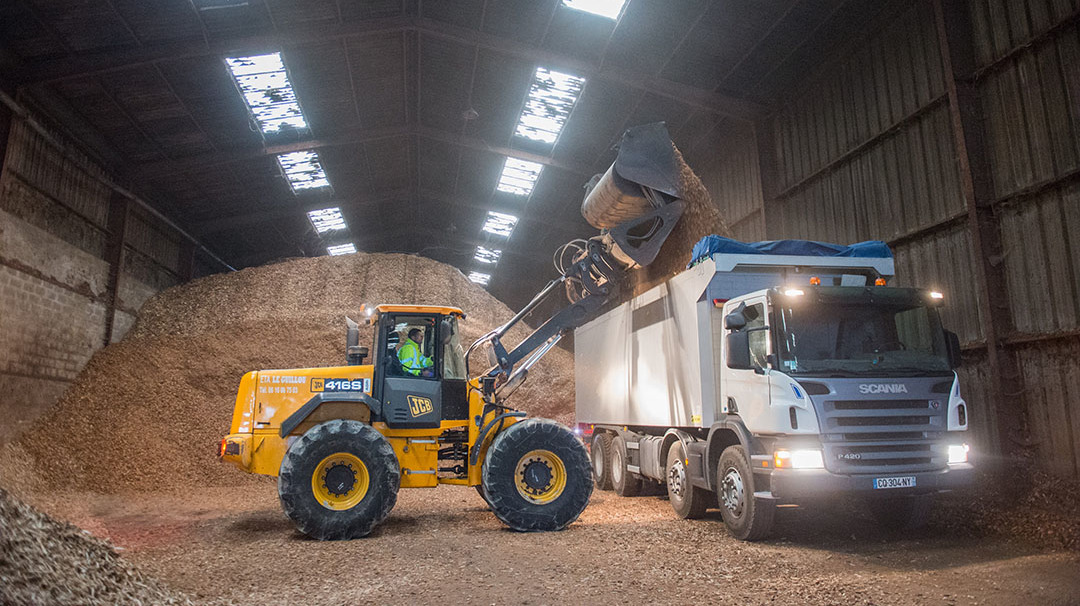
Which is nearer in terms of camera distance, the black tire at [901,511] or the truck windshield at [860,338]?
the truck windshield at [860,338]

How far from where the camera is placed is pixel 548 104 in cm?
1680

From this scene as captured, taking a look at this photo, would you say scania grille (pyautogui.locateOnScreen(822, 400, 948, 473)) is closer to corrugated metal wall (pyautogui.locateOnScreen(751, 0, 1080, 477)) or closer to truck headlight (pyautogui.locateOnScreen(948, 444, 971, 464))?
truck headlight (pyautogui.locateOnScreen(948, 444, 971, 464))

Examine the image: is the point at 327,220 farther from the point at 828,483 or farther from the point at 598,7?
the point at 828,483

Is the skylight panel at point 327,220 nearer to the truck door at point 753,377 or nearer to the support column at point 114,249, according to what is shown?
the support column at point 114,249

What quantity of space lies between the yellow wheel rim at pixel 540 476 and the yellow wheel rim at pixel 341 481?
6.05ft

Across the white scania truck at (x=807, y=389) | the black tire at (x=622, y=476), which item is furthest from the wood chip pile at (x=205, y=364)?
the white scania truck at (x=807, y=389)

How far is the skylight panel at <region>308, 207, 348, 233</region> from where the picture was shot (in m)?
23.9

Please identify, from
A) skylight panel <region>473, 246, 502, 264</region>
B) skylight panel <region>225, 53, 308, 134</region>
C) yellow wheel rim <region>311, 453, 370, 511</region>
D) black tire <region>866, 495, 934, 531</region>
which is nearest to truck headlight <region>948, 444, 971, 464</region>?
black tire <region>866, 495, 934, 531</region>

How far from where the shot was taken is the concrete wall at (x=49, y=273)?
42.0ft

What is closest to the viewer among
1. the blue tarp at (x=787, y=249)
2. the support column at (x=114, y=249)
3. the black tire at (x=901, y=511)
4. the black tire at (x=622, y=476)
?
the black tire at (x=901, y=511)

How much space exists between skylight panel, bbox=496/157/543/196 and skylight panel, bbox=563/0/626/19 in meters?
6.67

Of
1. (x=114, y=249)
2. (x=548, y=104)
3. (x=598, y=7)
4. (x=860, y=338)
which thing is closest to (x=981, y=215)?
(x=860, y=338)

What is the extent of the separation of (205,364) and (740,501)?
14.1 meters

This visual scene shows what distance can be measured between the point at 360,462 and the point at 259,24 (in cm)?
966
